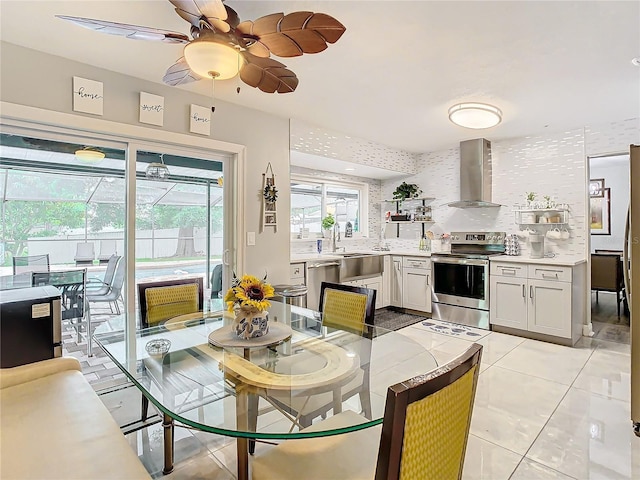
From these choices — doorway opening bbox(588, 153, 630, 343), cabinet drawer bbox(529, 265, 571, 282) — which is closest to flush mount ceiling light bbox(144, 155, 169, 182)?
cabinet drawer bbox(529, 265, 571, 282)

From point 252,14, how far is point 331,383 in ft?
6.74

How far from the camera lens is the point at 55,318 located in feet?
6.81

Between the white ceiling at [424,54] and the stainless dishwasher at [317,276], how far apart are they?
5.77ft

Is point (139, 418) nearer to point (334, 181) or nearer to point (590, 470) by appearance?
point (590, 470)

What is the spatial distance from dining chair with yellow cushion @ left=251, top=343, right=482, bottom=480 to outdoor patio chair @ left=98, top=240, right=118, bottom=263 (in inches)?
92.9

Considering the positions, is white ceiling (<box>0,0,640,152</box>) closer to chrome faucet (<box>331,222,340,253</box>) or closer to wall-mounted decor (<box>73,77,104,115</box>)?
wall-mounted decor (<box>73,77,104,115</box>)

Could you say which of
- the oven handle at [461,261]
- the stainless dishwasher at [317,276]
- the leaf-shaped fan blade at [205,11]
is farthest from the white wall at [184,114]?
the oven handle at [461,261]

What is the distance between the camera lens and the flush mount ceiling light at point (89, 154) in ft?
9.05

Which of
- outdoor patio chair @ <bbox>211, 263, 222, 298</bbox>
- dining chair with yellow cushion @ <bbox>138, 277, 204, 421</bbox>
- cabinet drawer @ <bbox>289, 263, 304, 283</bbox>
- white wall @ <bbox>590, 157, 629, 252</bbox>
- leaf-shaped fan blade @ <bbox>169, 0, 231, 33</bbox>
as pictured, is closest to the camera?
leaf-shaped fan blade @ <bbox>169, 0, 231, 33</bbox>

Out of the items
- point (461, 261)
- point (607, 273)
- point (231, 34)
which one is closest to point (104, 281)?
point (231, 34)

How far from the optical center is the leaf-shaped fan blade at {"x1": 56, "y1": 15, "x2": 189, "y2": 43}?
157 cm

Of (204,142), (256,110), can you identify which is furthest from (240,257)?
(256,110)

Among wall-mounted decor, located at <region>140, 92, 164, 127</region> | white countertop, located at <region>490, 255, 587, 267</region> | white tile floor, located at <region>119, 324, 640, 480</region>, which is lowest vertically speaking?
white tile floor, located at <region>119, 324, 640, 480</region>

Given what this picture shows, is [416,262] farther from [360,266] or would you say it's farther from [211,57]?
[211,57]
